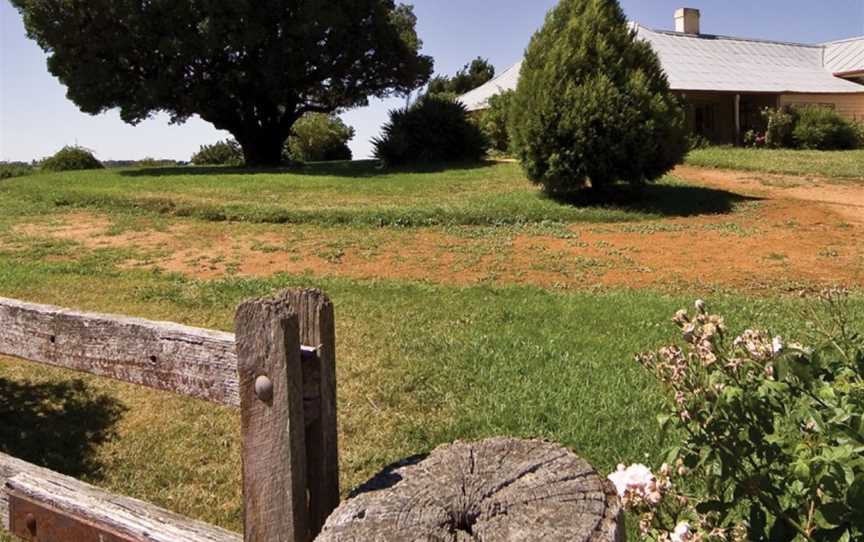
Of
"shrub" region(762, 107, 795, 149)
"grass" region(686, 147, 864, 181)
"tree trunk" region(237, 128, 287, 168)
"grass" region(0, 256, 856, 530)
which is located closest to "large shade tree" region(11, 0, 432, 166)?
"tree trunk" region(237, 128, 287, 168)

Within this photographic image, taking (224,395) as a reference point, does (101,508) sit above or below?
below

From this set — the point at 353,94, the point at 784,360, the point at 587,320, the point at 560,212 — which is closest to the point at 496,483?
the point at 784,360

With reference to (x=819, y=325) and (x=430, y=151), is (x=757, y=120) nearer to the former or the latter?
(x=430, y=151)

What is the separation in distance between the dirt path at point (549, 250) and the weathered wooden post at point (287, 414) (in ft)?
19.8

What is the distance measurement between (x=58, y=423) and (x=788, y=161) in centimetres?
1956

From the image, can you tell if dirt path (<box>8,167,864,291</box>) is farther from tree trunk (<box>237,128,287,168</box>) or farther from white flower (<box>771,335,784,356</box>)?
tree trunk (<box>237,128,287,168</box>)

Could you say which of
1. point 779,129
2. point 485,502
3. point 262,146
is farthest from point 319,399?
point 779,129

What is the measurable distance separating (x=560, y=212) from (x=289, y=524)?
11.0m

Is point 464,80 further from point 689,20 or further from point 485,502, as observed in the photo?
point 485,502

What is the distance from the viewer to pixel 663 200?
13594 millimetres

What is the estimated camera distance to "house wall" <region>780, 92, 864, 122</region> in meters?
28.4

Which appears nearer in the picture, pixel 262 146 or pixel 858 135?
pixel 858 135

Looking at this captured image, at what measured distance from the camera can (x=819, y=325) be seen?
6.34 feet

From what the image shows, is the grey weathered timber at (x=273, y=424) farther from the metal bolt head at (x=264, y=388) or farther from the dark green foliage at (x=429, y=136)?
the dark green foliage at (x=429, y=136)
